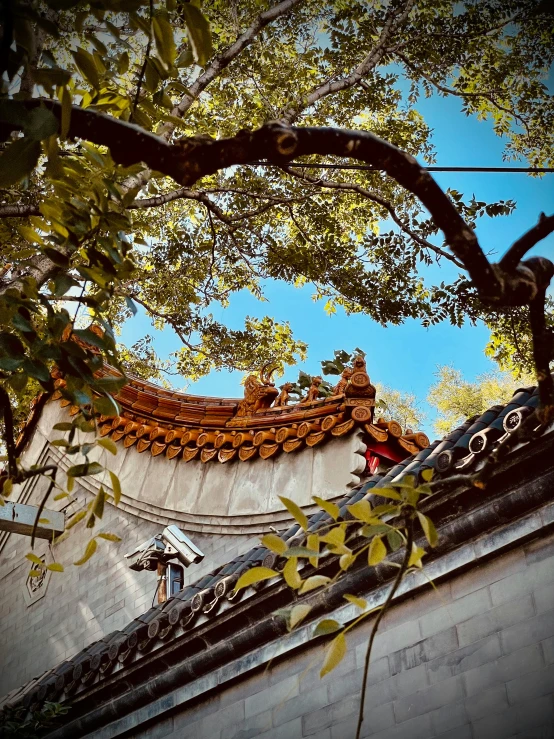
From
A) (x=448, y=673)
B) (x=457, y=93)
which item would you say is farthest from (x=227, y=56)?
(x=448, y=673)

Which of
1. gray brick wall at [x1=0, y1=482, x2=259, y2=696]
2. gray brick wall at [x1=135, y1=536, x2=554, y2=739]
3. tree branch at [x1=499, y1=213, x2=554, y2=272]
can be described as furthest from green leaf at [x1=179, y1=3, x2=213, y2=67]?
gray brick wall at [x1=0, y1=482, x2=259, y2=696]

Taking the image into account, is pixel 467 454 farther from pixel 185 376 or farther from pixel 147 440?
pixel 185 376

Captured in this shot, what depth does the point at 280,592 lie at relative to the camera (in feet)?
15.3

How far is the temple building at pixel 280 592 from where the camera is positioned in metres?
3.89

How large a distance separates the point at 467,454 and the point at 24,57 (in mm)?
2889

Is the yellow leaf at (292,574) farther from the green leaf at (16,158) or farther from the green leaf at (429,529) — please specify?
the green leaf at (16,158)

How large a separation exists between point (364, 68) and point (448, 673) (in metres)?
6.50

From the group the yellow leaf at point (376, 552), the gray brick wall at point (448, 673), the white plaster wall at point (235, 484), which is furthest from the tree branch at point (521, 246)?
the white plaster wall at point (235, 484)

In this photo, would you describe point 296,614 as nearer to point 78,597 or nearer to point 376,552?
point 376,552

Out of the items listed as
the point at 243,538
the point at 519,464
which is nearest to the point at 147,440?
the point at 243,538

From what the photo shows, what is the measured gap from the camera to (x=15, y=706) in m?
6.47

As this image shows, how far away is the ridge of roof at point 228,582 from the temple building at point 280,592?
2cm

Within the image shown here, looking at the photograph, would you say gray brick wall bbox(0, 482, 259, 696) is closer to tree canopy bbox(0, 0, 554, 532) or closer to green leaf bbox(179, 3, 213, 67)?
tree canopy bbox(0, 0, 554, 532)

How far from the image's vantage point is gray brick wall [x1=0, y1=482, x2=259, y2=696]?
7416 mm
